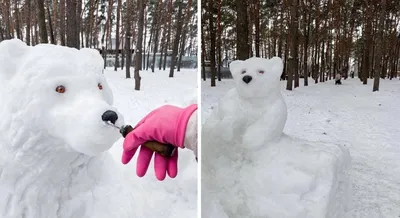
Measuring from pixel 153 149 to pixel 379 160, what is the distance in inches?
25.3

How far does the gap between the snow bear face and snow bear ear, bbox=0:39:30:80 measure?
1.86 ft

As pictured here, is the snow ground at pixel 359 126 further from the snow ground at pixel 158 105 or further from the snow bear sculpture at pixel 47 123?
the snow bear sculpture at pixel 47 123

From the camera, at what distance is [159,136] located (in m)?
0.68

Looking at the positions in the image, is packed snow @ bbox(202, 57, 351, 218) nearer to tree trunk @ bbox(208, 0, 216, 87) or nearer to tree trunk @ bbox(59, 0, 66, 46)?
tree trunk @ bbox(208, 0, 216, 87)

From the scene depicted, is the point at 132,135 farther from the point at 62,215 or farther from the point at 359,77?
Result: the point at 359,77

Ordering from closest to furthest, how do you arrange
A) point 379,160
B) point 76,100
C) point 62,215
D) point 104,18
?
point 76,100
point 62,215
point 104,18
point 379,160

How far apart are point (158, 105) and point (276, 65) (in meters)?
0.40

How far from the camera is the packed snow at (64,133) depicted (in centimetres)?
56

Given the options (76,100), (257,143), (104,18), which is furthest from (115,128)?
(257,143)

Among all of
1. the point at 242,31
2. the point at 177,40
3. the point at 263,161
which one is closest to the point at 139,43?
the point at 177,40

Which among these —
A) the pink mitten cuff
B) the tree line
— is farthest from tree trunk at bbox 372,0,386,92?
the pink mitten cuff

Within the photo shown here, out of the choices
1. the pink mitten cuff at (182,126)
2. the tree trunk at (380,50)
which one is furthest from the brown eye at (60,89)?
the tree trunk at (380,50)

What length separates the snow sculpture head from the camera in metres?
0.54

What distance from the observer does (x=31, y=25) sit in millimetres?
688
